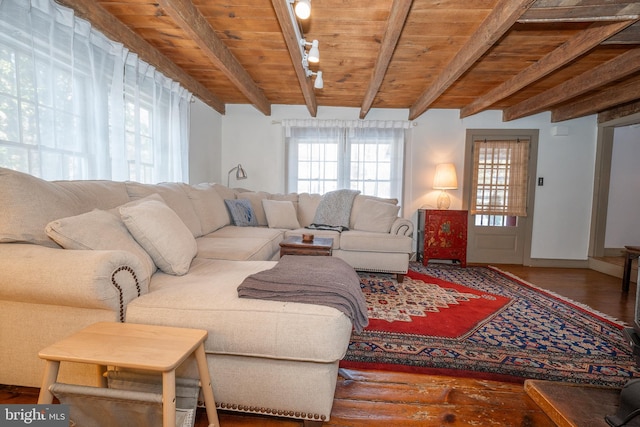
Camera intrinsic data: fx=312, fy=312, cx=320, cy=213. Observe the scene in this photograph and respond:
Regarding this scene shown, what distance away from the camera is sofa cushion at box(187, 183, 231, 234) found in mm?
2951

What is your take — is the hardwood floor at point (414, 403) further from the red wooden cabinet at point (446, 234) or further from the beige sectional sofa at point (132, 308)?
the red wooden cabinet at point (446, 234)

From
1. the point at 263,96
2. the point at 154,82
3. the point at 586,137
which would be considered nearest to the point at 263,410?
the point at 154,82

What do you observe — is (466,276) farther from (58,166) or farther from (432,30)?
(58,166)

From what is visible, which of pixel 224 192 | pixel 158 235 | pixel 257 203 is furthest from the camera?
pixel 257 203

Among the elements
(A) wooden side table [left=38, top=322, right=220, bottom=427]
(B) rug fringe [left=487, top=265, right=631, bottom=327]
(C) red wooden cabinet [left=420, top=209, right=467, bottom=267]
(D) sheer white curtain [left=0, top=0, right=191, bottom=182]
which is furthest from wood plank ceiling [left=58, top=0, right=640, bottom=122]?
(B) rug fringe [left=487, top=265, right=631, bottom=327]

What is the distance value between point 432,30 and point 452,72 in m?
0.58

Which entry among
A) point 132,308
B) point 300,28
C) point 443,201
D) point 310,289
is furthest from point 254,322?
point 443,201

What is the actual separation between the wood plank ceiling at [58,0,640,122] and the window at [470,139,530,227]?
2.39ft

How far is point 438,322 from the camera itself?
2295mm

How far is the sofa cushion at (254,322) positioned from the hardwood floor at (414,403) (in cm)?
22

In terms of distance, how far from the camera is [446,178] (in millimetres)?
4320

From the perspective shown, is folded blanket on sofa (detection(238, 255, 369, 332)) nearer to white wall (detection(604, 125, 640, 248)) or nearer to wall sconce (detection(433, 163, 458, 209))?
wall sconce (detection(433, 163, 458, 209))

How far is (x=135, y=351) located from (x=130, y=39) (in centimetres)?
252

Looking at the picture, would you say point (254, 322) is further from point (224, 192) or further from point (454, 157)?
point (454, 157)
